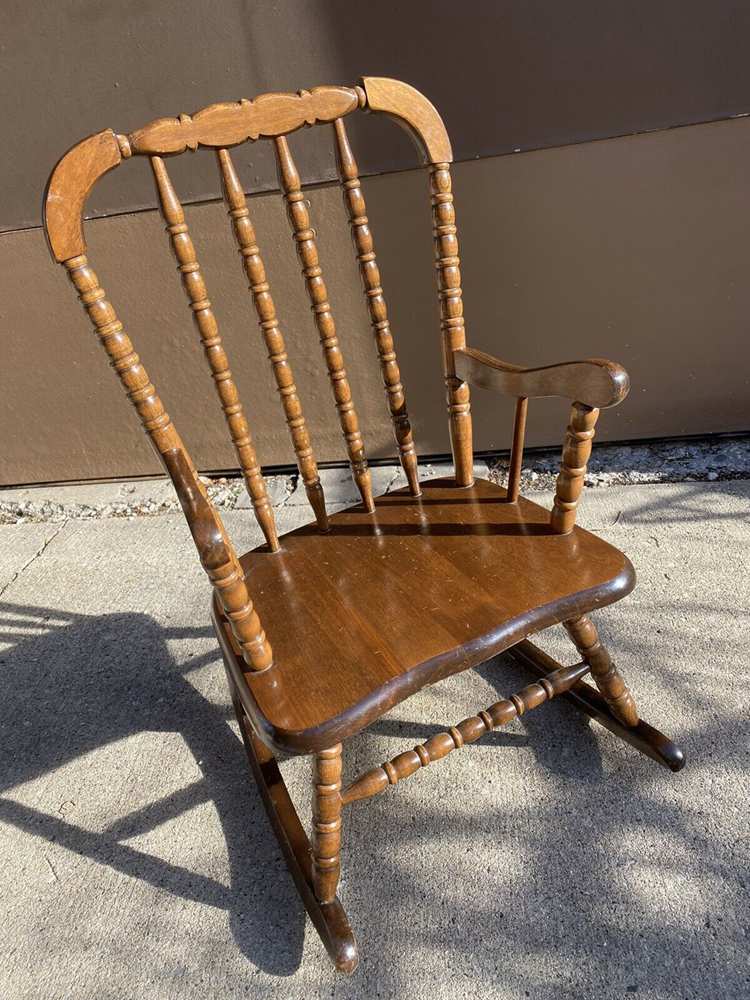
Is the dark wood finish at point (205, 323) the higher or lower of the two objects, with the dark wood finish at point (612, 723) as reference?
higher

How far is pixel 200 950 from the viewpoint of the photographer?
1197 mm

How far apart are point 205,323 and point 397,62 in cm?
123

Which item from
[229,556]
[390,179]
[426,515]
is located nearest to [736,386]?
[390,179]

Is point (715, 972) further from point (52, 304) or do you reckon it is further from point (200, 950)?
point (52, 304)

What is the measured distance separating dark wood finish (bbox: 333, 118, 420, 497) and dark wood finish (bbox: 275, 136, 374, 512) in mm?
76

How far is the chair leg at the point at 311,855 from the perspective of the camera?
43.5 inches

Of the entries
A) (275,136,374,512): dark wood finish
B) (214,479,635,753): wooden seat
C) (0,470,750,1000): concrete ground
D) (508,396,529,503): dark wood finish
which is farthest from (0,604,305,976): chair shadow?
(508,396,529,503): dark wood finish

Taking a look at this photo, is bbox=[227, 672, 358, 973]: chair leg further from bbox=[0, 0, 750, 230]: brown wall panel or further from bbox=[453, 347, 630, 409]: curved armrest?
bbox=[0, 0, 750, 230]: brown wall panel

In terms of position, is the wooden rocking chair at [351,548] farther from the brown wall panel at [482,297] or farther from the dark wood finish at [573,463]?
the brown wall panel at [482,297]

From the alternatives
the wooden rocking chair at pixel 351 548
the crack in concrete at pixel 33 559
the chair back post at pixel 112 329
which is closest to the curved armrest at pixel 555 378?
the wooden rocking chair at pixel 351 548

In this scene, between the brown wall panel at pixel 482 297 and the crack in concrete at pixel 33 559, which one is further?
the crack in concrete at pixel 33 559

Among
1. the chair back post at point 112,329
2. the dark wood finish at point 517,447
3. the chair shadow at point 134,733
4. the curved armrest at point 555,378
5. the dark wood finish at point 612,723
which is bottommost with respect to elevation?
the chair shadow at point 134,733

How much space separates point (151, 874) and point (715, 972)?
3.16ft

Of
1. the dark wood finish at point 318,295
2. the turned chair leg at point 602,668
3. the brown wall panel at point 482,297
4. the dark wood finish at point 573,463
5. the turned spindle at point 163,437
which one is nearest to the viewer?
the turned spindle at point 163,437
